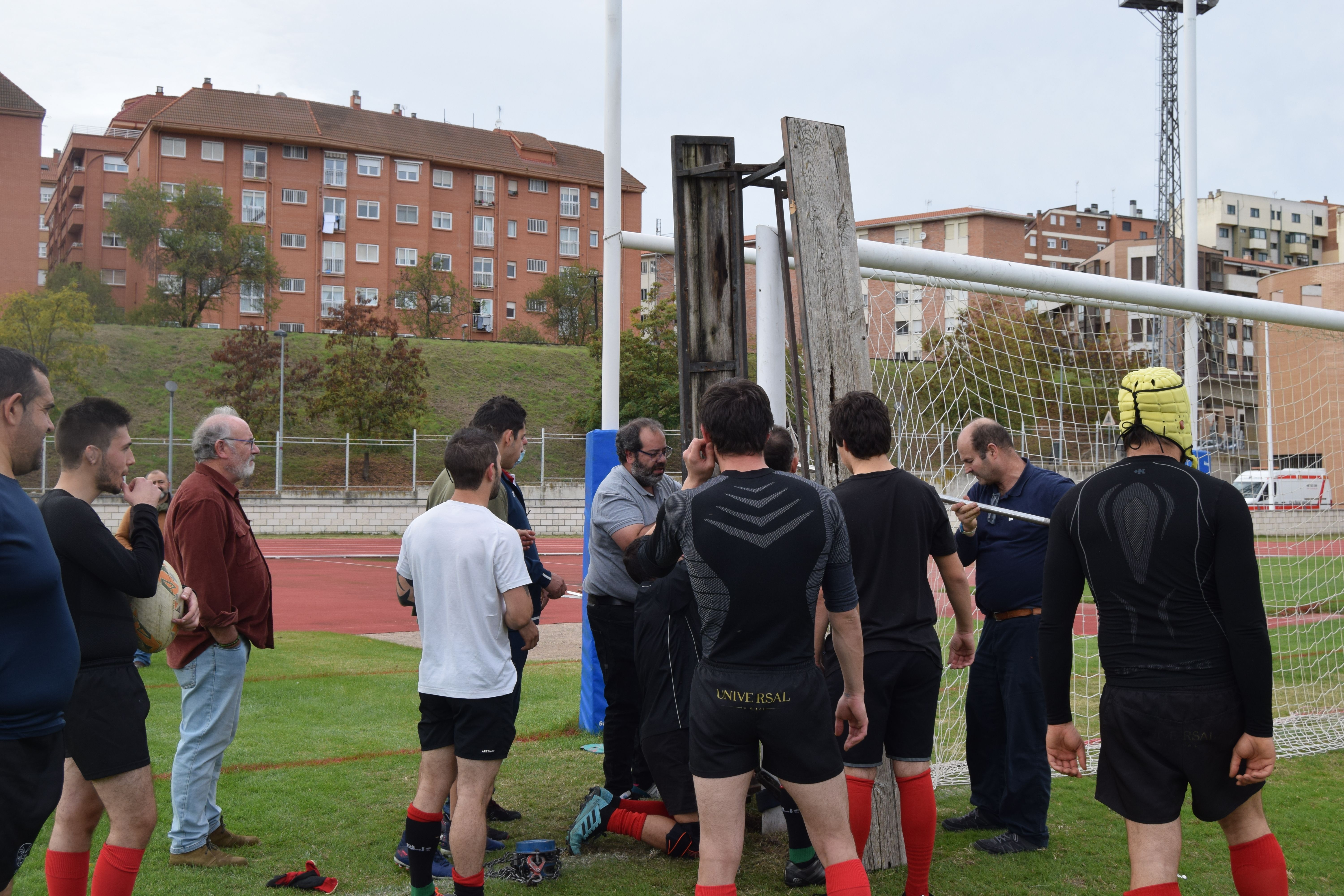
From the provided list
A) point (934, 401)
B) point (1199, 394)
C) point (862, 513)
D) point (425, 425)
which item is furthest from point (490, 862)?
point (425, 425)

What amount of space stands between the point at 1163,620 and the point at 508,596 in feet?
7.23

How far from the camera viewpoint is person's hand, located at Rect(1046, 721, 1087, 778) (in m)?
2.94

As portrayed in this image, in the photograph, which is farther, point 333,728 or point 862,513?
point 333,728

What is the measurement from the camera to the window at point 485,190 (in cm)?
6400

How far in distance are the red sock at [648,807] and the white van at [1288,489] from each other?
4.90 m

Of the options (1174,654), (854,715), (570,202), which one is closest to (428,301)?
(570,202)

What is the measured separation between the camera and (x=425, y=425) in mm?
38312

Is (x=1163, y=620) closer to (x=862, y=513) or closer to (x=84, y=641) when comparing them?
(x=862, y=513)

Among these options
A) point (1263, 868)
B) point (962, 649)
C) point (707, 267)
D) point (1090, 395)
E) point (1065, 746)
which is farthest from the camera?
point (1090, 395)

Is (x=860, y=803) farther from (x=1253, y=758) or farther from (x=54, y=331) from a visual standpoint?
(x=54, y=331)

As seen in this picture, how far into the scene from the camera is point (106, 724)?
10.4ft

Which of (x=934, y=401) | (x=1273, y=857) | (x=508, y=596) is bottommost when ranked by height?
(x=1273, y=857)

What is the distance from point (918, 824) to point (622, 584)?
1851 mm

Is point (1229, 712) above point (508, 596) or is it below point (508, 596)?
below
